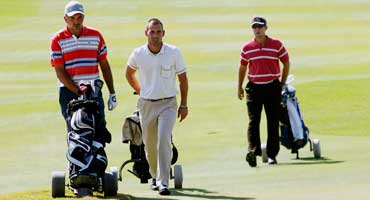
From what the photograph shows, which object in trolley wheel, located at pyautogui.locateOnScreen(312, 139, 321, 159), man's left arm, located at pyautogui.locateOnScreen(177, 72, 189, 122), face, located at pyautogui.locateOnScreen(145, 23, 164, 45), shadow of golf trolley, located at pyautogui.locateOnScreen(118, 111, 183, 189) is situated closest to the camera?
face, located at pyautogui.locateOnScreen(145, 23, 164, 45)

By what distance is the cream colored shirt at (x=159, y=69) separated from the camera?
11391 millimetres

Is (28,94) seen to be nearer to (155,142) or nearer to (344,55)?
(344,55)

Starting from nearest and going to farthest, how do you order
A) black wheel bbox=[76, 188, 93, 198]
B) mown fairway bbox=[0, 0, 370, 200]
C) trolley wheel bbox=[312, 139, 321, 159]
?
black wheel bbox=[76, 188, 93, 198] → mown fairway bbox=[0, 0, 370, 200] → trolley wheel bbox=[312, 139, 321, 159]

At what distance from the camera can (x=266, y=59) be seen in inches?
583

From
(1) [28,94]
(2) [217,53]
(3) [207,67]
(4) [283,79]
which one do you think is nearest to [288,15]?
(2) [217,53]

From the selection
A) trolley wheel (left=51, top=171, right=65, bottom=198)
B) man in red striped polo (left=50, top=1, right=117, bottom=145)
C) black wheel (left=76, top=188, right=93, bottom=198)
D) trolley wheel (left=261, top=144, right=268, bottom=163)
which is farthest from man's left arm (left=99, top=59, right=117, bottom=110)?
trolley wheel (left=261, top=144, right=268, bottom=163)

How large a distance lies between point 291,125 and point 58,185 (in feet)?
19.8

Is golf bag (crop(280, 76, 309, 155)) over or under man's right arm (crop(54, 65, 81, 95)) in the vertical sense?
under

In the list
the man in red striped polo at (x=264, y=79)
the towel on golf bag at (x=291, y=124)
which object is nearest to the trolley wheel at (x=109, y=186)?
the man in red striped polo at (x=264, y=79)

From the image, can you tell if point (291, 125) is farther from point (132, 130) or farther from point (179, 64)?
point (179, 64)

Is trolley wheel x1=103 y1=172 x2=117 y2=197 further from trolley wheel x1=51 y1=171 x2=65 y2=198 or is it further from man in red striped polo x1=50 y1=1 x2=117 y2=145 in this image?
man in red striped polo x1=50 y1=1 x2=117 y2=145

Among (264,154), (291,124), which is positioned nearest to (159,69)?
(264,154)

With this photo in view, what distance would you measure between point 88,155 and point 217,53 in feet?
74.0

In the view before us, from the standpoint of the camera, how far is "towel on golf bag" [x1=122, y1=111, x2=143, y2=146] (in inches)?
472
